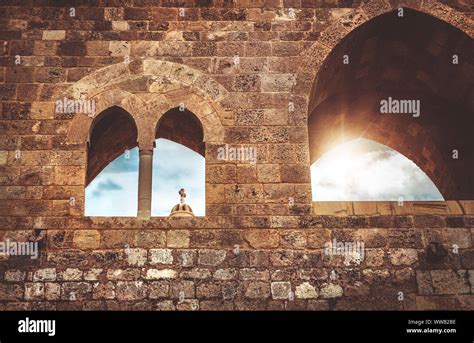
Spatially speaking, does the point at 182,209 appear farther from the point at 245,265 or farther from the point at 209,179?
the point at 245,265

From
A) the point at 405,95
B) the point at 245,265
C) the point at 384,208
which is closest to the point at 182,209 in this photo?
the point at 245,265

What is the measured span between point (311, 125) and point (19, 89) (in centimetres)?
476

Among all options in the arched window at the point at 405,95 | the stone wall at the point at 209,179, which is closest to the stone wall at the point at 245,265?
the stone wall at the point at 209,179

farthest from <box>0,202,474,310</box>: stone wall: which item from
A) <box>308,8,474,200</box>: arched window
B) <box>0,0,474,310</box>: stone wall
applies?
<box>308,8,474,200</box>: arched window

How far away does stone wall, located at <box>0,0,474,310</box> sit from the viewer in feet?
A: 22.0

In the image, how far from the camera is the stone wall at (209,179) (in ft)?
22.0

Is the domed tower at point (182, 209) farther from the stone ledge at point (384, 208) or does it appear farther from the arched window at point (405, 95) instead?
the arched window at point (405, 95)

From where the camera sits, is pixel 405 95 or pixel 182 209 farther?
pixel 405 95

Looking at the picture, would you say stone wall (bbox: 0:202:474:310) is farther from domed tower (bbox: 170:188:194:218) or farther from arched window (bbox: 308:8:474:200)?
arched window (bbox: 308:8:474:200)

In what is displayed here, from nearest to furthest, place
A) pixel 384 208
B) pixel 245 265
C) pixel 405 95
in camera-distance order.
A: pixel 245 265
pixel 384 208
pixel 405 95

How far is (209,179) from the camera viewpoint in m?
7.23
